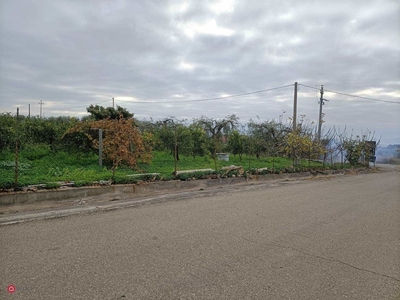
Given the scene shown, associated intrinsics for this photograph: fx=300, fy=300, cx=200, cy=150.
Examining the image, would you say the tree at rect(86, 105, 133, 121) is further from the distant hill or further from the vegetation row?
the distant hill

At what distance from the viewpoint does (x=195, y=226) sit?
5.35 m

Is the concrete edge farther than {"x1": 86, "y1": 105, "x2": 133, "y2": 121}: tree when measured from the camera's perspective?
No

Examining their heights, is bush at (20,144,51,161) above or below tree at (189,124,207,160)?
below

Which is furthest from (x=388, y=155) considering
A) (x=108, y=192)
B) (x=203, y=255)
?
(x=203, y=255)

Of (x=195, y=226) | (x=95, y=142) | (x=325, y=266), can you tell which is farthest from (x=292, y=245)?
(x=95, y=142)

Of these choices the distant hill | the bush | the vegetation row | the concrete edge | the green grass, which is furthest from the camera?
A: the distant hill

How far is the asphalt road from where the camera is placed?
3.11 m

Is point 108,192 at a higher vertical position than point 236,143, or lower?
lower

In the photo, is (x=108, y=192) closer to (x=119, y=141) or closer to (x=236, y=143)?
(x=119, y=141)

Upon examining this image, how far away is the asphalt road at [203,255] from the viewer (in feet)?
10.2

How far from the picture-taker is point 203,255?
399cm

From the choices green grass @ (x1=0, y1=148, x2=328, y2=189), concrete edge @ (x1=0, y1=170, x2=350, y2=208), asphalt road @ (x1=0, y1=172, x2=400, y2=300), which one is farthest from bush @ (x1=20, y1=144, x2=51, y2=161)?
asphalt road @ (x1=0, y1=172, x2=400, y2=300)

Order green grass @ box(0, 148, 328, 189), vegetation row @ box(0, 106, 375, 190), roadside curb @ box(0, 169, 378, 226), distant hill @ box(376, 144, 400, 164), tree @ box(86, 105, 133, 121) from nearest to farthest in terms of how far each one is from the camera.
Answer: roadside curb @ box(0, 169, 378, 226) → green grass @ box(0, 148, 328, 189) → vegetation row @ box(0, 106, 375, 190) → tree @ box(86, 105, 133, 121) → distant hill @ box(376, 144, 400, 164)

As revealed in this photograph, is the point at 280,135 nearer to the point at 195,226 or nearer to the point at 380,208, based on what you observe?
the point at 380,208
